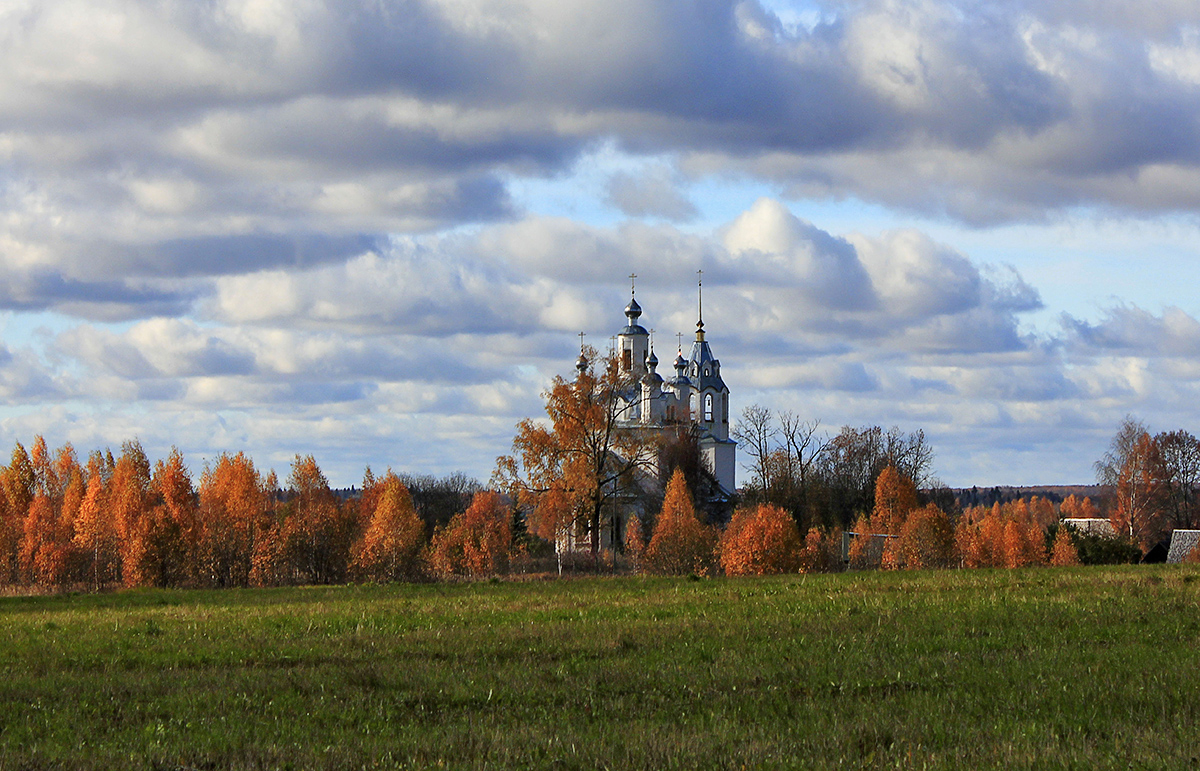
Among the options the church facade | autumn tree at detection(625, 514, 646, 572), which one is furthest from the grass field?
the church facade

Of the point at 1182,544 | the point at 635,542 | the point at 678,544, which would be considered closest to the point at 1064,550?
the point at 1182,544

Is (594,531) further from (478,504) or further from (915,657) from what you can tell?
(478,504)

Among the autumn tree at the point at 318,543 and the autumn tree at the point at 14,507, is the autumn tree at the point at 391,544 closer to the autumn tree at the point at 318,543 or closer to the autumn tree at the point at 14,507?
the autumn tree at the point at 318,543

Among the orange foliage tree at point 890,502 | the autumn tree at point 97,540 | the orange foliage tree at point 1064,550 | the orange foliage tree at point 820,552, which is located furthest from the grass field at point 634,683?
the orange foliage tree at point 890,502

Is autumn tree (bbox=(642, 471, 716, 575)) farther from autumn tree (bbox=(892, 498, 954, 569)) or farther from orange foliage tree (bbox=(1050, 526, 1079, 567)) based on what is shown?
orange foliage tree (bbox=(1050, 526, 1079, 567))

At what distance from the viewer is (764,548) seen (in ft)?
198

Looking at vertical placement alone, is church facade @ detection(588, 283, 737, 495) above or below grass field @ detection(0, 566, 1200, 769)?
above

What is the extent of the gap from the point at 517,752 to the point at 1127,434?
3834 inches

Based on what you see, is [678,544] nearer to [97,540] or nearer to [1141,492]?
[97,540]

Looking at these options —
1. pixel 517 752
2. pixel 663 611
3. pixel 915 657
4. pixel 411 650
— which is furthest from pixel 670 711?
pixel 663 611

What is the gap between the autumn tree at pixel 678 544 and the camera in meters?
53.2

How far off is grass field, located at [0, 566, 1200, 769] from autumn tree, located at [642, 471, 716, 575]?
28.3 m

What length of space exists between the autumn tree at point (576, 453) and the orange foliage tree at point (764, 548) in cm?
871

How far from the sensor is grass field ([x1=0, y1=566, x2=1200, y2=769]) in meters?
9.85
